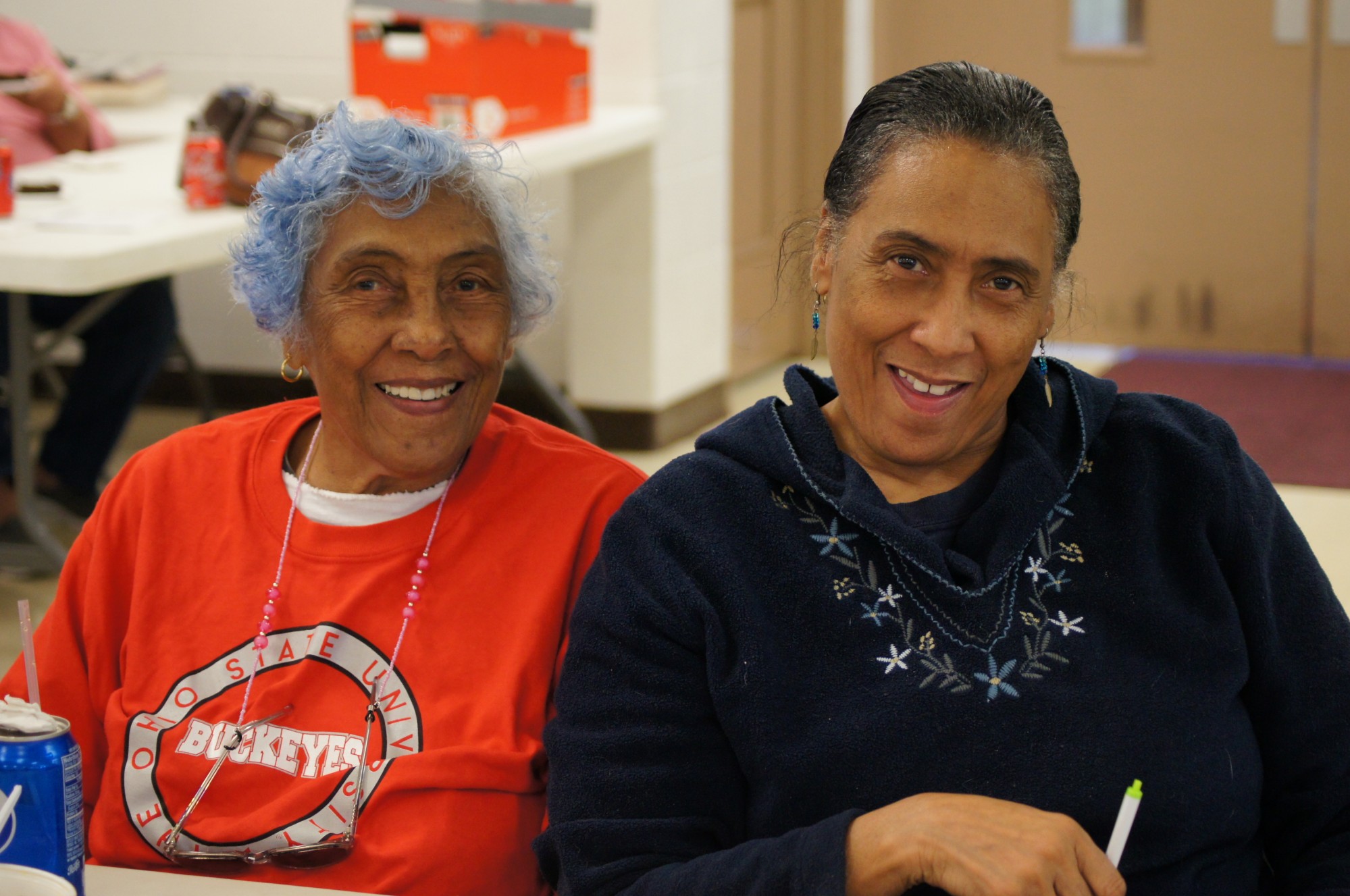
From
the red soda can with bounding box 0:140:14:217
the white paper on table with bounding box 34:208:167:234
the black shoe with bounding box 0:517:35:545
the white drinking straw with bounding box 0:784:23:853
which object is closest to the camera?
the white drinking straw with bounding box 0:784:23:853

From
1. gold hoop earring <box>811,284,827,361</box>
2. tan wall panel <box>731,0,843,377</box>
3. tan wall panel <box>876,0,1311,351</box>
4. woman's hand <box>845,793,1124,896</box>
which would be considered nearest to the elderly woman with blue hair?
gold hoop earring <box>811,284,827,361</box>

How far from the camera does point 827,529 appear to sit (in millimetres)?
1332

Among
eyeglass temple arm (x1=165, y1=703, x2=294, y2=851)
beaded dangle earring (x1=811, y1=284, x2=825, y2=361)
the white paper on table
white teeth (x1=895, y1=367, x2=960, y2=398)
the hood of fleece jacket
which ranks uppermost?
the white paper on table

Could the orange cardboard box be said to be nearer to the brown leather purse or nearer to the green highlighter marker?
the brown leather purse

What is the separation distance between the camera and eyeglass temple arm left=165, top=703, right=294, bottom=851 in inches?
55.4

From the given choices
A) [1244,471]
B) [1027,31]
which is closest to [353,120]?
[1244,471]

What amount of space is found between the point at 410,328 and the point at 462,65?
7.75ft

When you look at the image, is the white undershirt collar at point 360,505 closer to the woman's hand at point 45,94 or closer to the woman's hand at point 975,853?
the woman's hand at point 975,853

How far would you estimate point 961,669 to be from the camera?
4.20 feet

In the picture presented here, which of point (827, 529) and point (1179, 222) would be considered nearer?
point (827, 529)

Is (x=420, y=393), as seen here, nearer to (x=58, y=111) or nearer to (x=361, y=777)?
(x=361, y=777)

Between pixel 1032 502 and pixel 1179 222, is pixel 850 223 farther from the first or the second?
pixel 1179 222

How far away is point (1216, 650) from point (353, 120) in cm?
95

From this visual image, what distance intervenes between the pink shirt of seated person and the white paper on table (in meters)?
1.00
